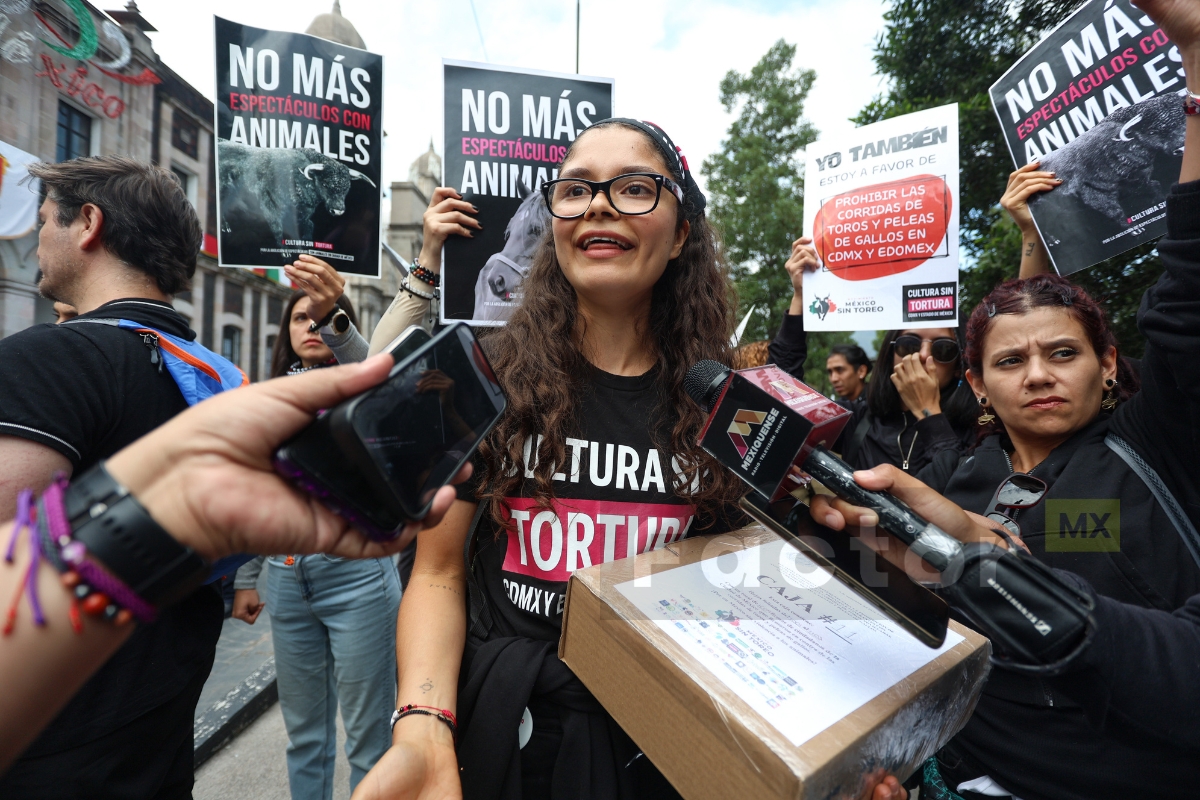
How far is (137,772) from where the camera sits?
1566 millimetres

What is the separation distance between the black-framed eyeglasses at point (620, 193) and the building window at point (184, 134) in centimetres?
1229

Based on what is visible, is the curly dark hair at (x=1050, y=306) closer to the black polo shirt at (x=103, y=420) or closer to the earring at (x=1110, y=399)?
the earring at (x=1110, y=399)

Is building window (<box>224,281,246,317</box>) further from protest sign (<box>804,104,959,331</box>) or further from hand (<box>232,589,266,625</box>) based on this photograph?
protest sign (<box>804,104,959,331</box>)

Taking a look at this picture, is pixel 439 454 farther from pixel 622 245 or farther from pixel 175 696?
pixel 175 696

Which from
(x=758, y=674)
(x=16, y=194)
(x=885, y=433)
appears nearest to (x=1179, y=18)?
(x=758, y=674)

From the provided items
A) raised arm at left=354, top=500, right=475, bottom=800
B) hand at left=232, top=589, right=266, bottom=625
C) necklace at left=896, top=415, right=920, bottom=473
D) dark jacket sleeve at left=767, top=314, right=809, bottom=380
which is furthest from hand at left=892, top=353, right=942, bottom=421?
hand at left=232, top=589, right=266, bottom=625

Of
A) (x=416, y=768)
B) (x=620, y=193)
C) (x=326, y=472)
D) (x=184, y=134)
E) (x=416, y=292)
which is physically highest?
(x=184, y=134)

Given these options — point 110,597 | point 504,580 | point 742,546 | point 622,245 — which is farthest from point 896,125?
point 110,597

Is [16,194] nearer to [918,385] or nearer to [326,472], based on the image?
[326,472]

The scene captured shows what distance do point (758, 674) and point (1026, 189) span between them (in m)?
2.46

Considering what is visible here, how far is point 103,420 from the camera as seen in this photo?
1492mm

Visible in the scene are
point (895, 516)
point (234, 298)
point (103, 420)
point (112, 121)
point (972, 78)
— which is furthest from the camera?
point (234, 298)

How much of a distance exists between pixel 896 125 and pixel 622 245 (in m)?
2.14

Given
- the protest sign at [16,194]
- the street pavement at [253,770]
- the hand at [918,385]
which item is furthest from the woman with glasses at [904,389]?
the protest sign at [16,194]
